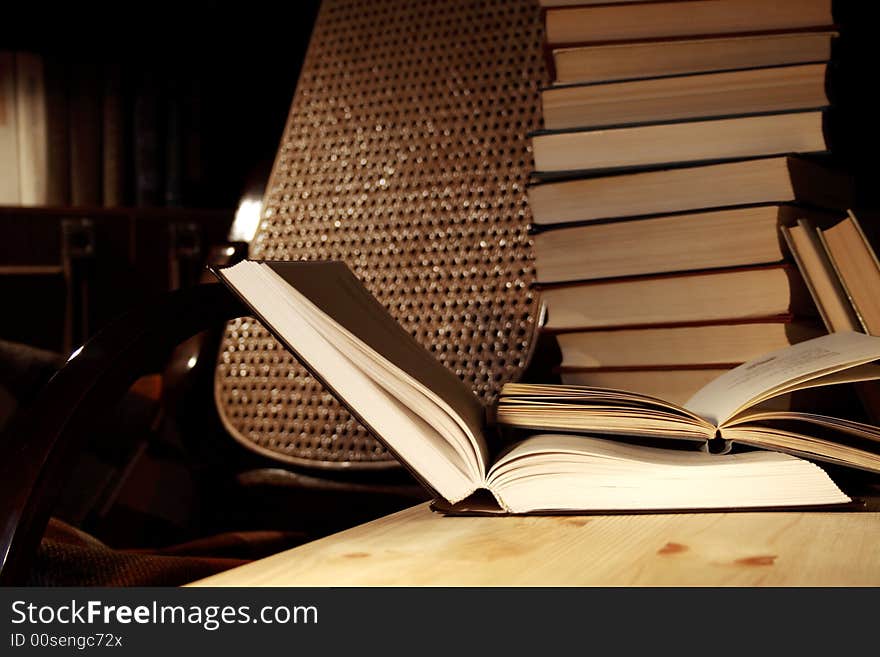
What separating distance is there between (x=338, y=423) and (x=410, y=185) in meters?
0.31

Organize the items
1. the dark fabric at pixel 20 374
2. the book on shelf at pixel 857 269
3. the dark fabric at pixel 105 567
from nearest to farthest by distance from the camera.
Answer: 1. the dark fabric at pixel 105 567
2. the book on shelf at pixel 857 269
3. the dark fabric at pixel 20 374

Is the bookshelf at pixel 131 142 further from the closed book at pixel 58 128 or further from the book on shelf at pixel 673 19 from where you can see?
the book on shelf at pixel 673 19

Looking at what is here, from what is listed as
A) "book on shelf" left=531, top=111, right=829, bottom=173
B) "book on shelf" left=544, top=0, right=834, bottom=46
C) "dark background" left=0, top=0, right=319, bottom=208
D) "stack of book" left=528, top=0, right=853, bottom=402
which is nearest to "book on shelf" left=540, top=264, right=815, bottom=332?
"stack of book" left=528, top=0, right=853, bottom=402

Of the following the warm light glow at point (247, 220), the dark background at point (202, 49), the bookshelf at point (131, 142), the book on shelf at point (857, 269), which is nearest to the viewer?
the book on shelf at point (857, 269)

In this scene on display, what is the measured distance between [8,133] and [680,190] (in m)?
1.53

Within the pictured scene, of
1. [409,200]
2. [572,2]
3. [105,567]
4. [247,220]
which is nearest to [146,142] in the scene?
[247,220]

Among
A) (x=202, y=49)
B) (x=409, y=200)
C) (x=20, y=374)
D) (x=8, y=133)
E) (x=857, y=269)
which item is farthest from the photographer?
(x=202, y=49)

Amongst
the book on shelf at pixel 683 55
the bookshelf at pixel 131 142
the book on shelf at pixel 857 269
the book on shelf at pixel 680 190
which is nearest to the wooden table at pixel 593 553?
the book on shelf at pixel 857 269

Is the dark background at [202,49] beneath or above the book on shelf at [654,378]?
above

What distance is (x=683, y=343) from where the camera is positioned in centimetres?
90

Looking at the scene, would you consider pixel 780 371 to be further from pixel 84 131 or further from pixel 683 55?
pixel 84 131

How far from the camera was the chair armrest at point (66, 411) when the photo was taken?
50cm

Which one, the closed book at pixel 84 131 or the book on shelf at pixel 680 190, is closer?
the book on shelf at pixel 680 190
